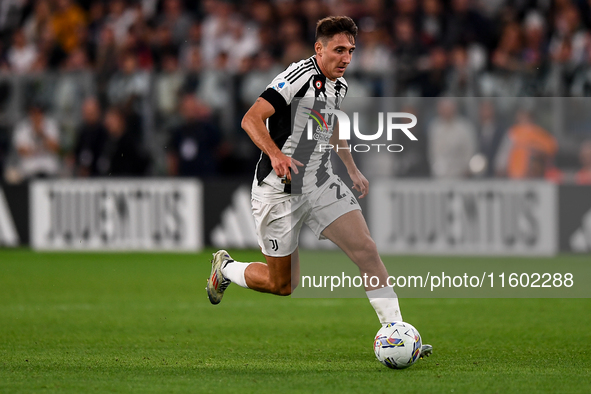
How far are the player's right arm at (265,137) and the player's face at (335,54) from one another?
1.64 feet

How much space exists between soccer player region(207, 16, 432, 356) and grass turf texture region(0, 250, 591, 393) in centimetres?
53

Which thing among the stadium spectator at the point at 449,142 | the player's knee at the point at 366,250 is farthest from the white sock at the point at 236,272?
the stadium spectator at the point at 449,142

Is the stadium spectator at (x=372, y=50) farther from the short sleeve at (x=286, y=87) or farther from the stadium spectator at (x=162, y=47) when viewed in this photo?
the short sleeve at (x=286, y=87)

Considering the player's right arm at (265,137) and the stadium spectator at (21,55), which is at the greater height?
the stadium spectator at (21,55)

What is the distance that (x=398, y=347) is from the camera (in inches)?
223

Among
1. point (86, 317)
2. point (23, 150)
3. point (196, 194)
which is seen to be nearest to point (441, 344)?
point (86, 317)

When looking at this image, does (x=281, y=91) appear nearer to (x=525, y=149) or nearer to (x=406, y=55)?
(x=525, y=149)

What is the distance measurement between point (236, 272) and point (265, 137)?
1374mm

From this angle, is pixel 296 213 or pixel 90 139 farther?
pixel 90 139

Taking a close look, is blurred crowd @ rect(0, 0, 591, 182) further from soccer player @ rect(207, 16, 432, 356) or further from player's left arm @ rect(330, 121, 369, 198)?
soccer player @ rect(207, 16, 432, 356)

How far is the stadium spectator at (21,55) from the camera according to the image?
16656mm

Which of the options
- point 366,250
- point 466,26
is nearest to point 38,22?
point 466,26

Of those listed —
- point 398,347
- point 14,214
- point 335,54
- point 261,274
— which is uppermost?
point 335,54

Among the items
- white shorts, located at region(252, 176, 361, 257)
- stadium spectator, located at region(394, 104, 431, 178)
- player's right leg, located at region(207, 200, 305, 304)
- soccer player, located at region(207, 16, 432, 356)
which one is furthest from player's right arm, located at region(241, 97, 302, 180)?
stadium spectator, located at region(394, 104, 431, 178)
